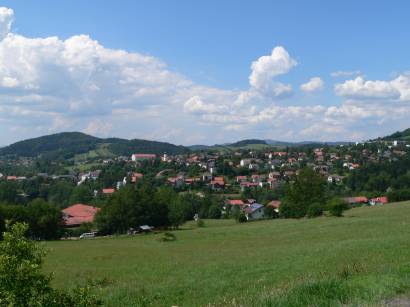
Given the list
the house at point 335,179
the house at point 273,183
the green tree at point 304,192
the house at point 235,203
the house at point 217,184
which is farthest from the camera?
the house at point 273,183

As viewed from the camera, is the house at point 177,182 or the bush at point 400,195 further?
the house at point 177,182

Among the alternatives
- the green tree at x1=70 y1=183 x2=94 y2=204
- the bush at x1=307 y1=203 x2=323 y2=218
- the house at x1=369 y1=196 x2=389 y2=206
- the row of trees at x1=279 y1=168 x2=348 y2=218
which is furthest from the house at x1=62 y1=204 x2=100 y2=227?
the house at x1=369 y1=196 x2=389 y2=206

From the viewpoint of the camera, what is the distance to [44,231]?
81062 mm

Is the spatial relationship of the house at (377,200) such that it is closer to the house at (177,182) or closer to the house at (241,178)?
the house at (177,182)

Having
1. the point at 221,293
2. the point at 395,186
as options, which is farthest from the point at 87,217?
the point at 221,293

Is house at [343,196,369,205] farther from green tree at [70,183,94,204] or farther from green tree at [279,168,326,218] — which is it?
green tree at [70,183,94,204]

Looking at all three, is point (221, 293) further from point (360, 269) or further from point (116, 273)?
point (116, 273)

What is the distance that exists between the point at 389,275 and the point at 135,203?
79.0 meters

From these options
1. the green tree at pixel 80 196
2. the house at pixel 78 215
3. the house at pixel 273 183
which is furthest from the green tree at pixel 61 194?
the house at pixel 273 183

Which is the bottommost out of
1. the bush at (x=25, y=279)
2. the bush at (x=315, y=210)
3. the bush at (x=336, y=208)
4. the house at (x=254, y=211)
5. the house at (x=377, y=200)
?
the house at (x=254, y=211)

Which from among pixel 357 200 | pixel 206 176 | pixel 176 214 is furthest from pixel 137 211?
pixel 206 176

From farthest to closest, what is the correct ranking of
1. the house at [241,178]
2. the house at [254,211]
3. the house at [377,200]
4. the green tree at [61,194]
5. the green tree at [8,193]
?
1. the house at [241,178]
2. the green tree at [61,194]
3. the green tree at [8,193]
4. the house at [377,200]
5. the house at [254,211]

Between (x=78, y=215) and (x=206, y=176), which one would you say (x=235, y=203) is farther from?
(x=206, y=176)

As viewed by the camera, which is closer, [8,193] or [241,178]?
[8,193]
